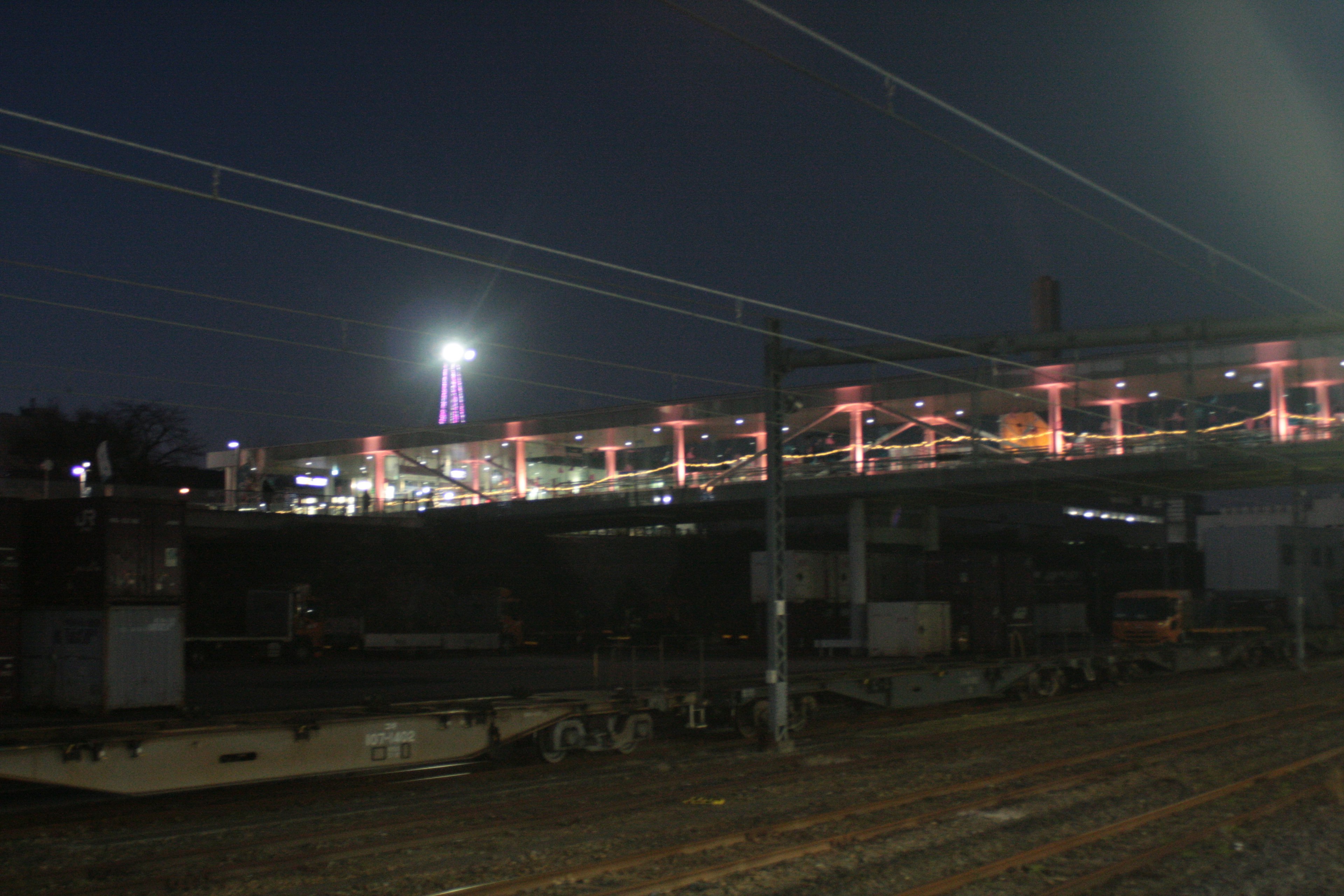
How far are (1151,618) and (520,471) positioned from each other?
39605 mm

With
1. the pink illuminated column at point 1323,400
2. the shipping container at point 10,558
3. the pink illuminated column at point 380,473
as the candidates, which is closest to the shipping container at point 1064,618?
the pink illuminated column at point 1323,400

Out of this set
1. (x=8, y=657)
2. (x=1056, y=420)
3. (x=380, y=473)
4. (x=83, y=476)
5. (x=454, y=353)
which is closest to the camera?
(x=8, y=657)

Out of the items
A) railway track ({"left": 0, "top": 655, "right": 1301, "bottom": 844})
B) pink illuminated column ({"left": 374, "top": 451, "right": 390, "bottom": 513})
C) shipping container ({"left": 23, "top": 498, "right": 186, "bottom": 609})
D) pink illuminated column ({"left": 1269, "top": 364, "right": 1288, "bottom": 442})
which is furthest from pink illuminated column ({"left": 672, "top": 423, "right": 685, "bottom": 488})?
railway track ({"left": 0, "top": 655, "right": 1301, "bottom": 844})

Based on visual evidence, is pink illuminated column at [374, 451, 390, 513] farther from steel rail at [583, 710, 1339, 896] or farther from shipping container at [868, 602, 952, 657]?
steel rail at [583, 710, 1339, 896]

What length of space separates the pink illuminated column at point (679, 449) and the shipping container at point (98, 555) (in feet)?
132

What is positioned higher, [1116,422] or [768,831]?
[1116,422]

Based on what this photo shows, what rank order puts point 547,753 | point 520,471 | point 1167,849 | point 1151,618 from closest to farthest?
point 1167,849, point 547,753, point 1151,618, point 520,471

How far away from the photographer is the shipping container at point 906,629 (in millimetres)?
37844

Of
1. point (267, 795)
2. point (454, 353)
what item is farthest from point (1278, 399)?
point (267, 795)

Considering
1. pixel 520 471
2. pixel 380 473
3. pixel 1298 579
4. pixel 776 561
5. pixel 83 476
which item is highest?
pixel 380 473

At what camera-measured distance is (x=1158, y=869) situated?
1046 centimetres

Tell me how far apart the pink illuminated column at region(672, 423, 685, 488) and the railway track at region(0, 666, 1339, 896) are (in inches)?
1718

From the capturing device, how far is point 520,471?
7125 cm

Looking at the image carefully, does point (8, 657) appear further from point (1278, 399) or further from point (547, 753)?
point (1278, 399)
